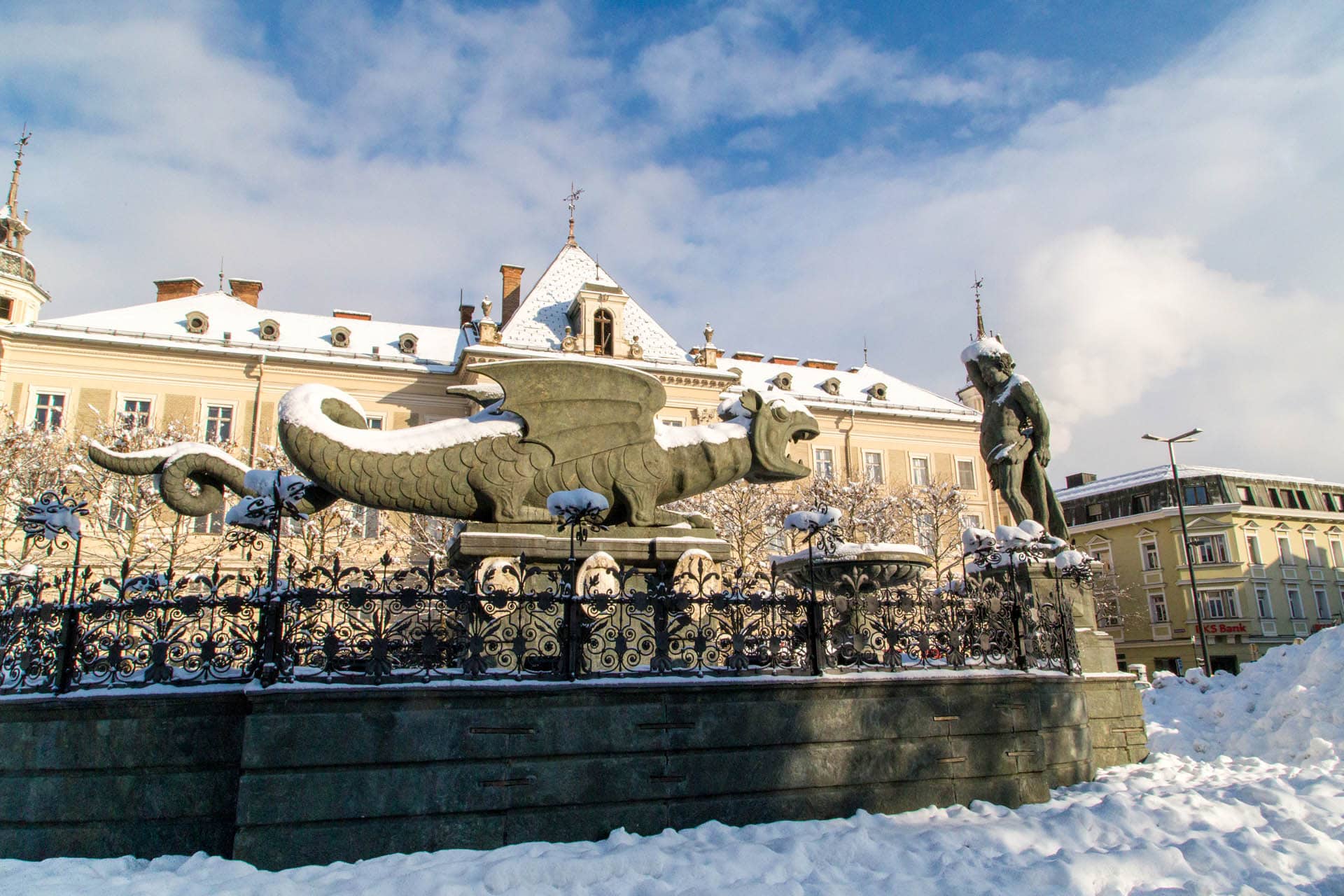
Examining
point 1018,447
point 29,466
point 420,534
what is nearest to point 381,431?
point 1018,447

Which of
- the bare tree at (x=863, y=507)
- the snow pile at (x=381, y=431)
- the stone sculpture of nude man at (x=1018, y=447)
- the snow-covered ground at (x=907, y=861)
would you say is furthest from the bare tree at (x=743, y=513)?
the snow-covered ground at (x=907, y=861)

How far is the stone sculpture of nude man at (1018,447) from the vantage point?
1198 centimetres

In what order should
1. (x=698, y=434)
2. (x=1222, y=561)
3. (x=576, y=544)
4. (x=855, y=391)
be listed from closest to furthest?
(x=576, y=544) → (x=698, y=434) → (x=855, y=391) → (x=1222, y=561)

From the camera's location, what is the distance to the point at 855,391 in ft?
137

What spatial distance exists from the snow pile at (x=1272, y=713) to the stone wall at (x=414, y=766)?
266 inches

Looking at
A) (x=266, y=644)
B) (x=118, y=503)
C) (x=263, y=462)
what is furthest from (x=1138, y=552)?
(x=266, y=644)

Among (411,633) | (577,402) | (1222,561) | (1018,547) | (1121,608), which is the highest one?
(1222,561)

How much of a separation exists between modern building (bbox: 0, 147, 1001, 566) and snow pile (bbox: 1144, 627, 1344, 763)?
48.0 feet

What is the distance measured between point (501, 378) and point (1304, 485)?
53916mm

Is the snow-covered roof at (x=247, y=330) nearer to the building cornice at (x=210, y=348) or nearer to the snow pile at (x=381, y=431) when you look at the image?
the building cornice at (x=210, y=348)

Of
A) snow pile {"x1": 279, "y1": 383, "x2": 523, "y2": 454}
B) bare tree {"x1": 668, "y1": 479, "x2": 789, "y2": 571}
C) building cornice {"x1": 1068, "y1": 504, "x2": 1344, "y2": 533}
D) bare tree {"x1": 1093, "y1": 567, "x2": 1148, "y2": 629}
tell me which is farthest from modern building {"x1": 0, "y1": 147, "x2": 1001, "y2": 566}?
snow pile {"x1": 279, "y1": 383, "x2": 523, "y2": 454}

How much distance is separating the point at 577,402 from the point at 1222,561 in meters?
46.1

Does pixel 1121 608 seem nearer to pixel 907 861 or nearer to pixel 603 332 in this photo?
pixel 603 332

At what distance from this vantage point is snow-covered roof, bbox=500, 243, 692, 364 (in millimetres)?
34375
